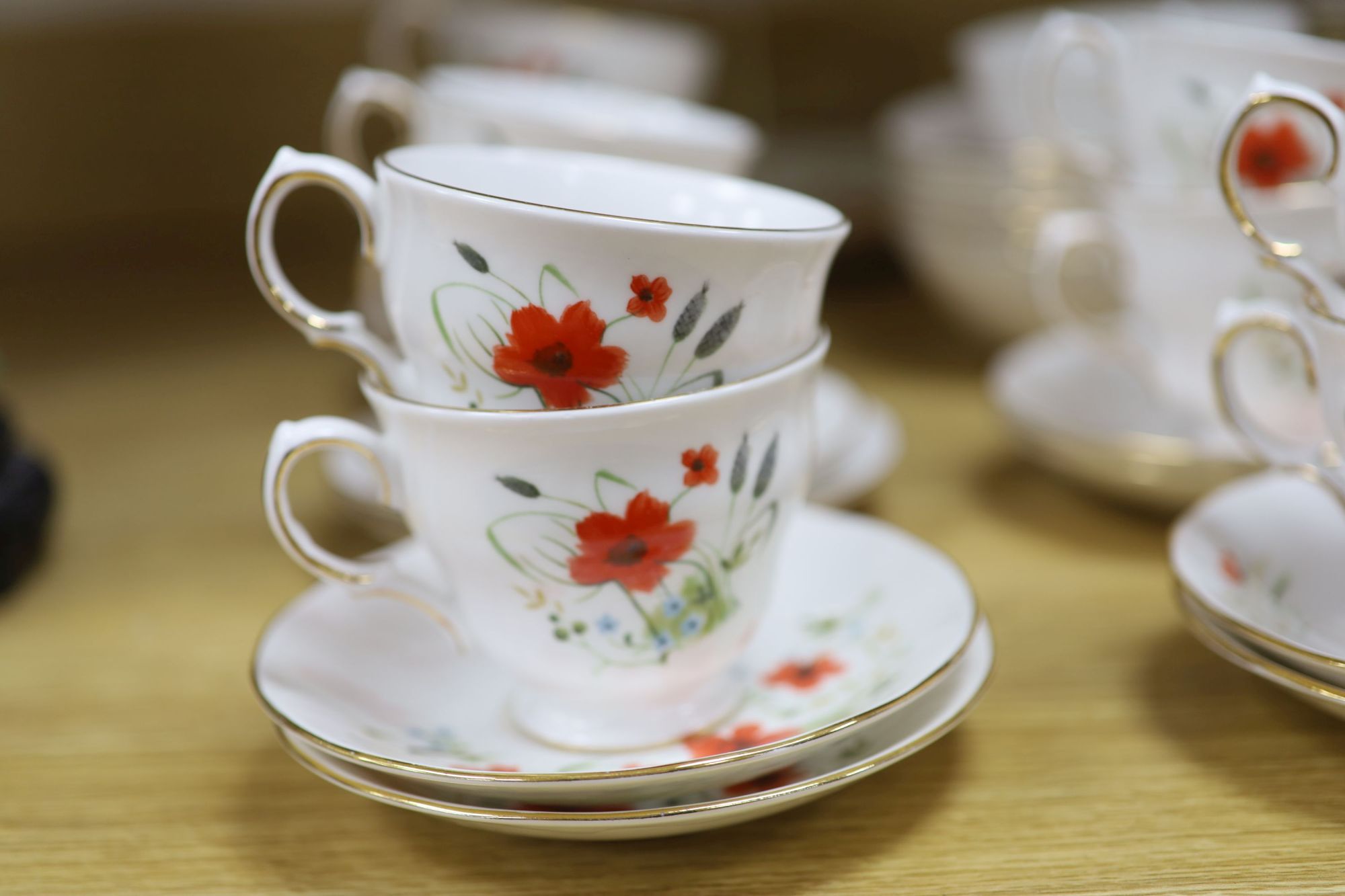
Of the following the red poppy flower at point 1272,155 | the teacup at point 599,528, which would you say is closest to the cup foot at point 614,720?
the teacup at point 599,528

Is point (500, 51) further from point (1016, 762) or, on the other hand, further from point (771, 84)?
point (1016, 762)

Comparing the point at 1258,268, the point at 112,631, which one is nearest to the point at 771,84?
the point at 1258,268

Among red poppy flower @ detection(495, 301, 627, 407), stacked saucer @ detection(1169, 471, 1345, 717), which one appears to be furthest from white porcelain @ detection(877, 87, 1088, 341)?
red poppy flower @ detection(495, 301, 627, 407)

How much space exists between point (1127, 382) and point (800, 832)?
0.49 metres

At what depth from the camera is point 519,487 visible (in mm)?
458

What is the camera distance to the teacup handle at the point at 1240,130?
0.48m

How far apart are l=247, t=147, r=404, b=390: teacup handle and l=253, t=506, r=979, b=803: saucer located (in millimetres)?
91

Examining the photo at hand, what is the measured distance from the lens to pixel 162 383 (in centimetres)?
99

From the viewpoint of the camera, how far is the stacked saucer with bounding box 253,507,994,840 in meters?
0.43

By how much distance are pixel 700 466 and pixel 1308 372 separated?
0.84 ft

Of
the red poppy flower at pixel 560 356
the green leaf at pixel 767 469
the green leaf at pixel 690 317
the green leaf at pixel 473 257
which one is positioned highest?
the green leaf at pixel 473 257

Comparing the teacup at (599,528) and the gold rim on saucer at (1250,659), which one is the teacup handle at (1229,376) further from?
the teacup at (599,528)

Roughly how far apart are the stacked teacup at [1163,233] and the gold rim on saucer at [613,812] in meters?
0.30

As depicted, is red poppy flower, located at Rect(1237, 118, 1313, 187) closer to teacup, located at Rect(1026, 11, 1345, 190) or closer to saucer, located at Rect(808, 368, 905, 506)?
teacup, located at Rect(1026, 11, 1345, 190)
